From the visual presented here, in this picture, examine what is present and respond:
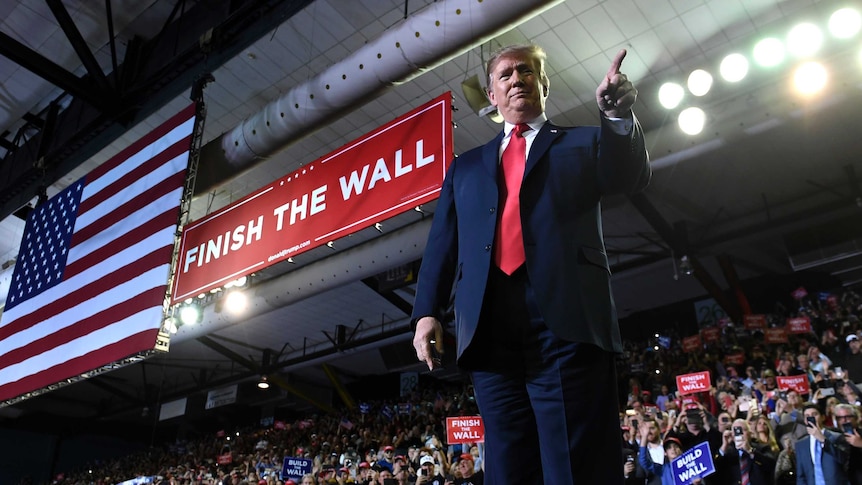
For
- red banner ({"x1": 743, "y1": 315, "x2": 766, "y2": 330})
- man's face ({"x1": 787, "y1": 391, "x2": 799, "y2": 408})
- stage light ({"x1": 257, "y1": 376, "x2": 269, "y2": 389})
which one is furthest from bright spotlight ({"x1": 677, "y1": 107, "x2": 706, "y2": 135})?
stage light ({"x1": 257, "y1": 376, "x2": 269, "y2": 389})

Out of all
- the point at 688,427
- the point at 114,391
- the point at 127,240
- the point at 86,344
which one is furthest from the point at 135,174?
the point at 114,391

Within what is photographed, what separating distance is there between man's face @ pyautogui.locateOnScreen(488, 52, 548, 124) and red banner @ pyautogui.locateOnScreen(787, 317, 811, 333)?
11.1 metres

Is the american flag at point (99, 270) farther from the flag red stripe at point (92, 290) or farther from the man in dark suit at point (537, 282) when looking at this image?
the man in dark suit at point (537, 282)

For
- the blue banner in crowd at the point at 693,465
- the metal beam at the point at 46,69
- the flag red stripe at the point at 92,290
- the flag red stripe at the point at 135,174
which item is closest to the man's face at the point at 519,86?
the flag red stripe at the point at 92,290

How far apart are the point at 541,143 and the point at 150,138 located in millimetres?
5304

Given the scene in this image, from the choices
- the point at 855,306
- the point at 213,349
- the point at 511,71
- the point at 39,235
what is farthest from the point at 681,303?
the point at 511,71

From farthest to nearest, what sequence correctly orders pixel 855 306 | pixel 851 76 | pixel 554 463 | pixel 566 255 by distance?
pixel 855 306, pixel 851 76, pixel 566 255, pixel 554 463

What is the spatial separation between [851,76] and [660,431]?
4197 mm

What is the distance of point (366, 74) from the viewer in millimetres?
5547

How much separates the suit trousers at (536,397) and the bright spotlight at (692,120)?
21.6 ft

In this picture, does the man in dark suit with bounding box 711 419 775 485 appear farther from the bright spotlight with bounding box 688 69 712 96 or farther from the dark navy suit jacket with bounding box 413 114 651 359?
the dark navy suit jacket with bounding box 413 114 651 359

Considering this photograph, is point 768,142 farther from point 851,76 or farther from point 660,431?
point 660,431

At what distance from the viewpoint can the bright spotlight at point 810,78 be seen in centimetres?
658

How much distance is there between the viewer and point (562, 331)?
4.19ft
